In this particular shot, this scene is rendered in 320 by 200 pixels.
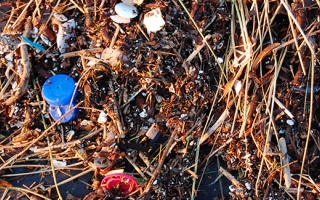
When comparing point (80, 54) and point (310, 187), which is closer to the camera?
point (310, 187)

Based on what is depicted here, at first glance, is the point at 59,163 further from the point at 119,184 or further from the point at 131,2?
the point at 131,2

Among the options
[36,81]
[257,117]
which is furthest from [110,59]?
[257,117]

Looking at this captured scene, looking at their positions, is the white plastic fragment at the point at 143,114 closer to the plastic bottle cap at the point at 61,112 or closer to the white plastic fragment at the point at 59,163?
the plastic bottle cap at the point at 61,112

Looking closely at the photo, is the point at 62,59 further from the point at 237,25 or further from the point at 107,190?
the point at 237,25

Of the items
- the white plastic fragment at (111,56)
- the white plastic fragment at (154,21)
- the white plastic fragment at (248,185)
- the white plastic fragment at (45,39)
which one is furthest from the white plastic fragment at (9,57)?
the white plastic fragment at (248,185)

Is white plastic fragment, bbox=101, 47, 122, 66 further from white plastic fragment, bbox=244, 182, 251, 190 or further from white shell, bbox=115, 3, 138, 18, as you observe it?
white plastic fragment, bbox=244, 182, 251, 190

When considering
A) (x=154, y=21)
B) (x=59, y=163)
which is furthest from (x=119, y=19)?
(x=59, y=163)

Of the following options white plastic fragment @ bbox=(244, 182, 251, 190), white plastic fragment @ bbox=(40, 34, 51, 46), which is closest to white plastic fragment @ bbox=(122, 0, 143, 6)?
white plastic fragment @ bbox=(40, 34, 51, 46)
